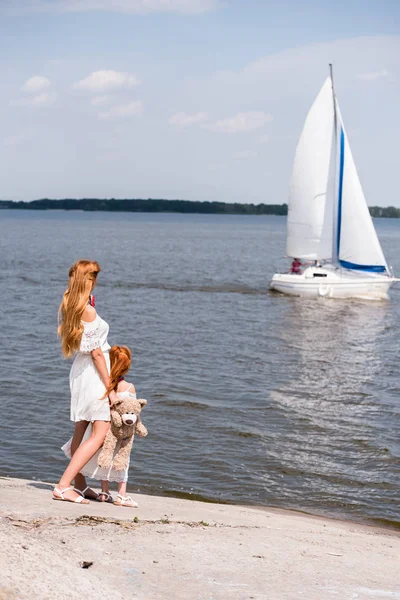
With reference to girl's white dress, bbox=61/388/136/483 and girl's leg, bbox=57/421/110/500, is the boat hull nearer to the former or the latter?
girl's white dress, bbox=61/388/136/483

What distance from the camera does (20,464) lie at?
38.4 feet

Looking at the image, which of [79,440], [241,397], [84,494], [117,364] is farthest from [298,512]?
[241,397]

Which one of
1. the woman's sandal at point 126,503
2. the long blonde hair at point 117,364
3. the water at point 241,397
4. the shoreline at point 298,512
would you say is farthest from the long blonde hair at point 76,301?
the water at point 241,397

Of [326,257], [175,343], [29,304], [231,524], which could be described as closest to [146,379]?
[175,343]

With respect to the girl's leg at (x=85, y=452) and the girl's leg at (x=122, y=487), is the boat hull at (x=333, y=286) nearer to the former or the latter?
the girl's leg at (x=122, y=487)

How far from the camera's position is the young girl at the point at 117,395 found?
7.30 metres

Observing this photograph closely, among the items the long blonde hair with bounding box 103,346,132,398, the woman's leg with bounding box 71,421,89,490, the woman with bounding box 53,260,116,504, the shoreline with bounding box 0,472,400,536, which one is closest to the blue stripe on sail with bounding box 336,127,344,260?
the shoreline with bounding box 0,472,400,536

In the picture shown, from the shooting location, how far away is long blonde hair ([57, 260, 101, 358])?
23.0 feet

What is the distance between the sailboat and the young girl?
3023 cm

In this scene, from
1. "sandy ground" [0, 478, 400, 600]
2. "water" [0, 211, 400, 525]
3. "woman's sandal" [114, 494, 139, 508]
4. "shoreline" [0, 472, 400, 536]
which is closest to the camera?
"sandy ground" [0, 478, 400, 600]

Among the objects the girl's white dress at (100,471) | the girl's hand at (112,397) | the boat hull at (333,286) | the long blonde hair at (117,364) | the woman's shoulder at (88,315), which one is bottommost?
the boat hull at (333,286)

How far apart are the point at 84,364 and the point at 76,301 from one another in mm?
573

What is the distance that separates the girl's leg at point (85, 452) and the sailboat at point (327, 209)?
3048 centimetres

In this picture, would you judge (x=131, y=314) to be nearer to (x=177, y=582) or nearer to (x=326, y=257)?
(x=326, y=257)
